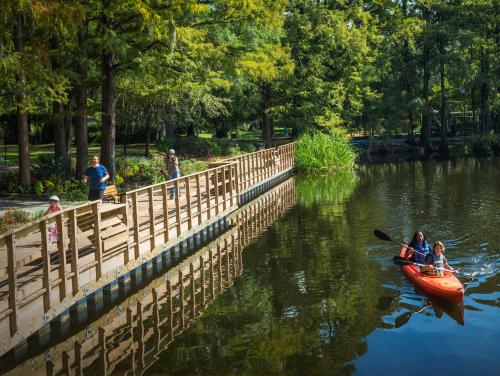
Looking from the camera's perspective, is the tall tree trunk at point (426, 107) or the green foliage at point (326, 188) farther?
the tall tree trunk at point (426, 107)

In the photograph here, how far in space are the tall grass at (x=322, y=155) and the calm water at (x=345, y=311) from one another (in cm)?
2034

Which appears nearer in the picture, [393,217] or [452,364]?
[452,364]

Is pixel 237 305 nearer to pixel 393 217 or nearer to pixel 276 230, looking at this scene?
pixel 276 230

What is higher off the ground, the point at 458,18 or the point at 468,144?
the point at 458,18

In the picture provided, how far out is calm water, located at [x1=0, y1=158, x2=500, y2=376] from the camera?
11430 mm

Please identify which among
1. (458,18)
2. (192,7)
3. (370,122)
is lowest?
(370,122)

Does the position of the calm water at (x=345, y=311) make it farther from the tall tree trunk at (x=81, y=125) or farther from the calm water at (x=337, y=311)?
the tall tree trunk at (x=81, y=125)

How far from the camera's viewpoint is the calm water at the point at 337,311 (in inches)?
450

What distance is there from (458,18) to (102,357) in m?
55.6

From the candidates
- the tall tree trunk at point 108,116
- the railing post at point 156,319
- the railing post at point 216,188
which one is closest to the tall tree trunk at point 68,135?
the tall tree trunk at point 108,116

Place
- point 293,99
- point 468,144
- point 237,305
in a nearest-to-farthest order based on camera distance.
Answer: point 237,305, point 293,99, point 468,144

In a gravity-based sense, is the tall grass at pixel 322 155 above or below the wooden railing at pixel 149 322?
above

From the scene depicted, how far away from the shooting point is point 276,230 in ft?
80.7

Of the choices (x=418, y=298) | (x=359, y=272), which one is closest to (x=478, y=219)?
(x=359, y=272)
